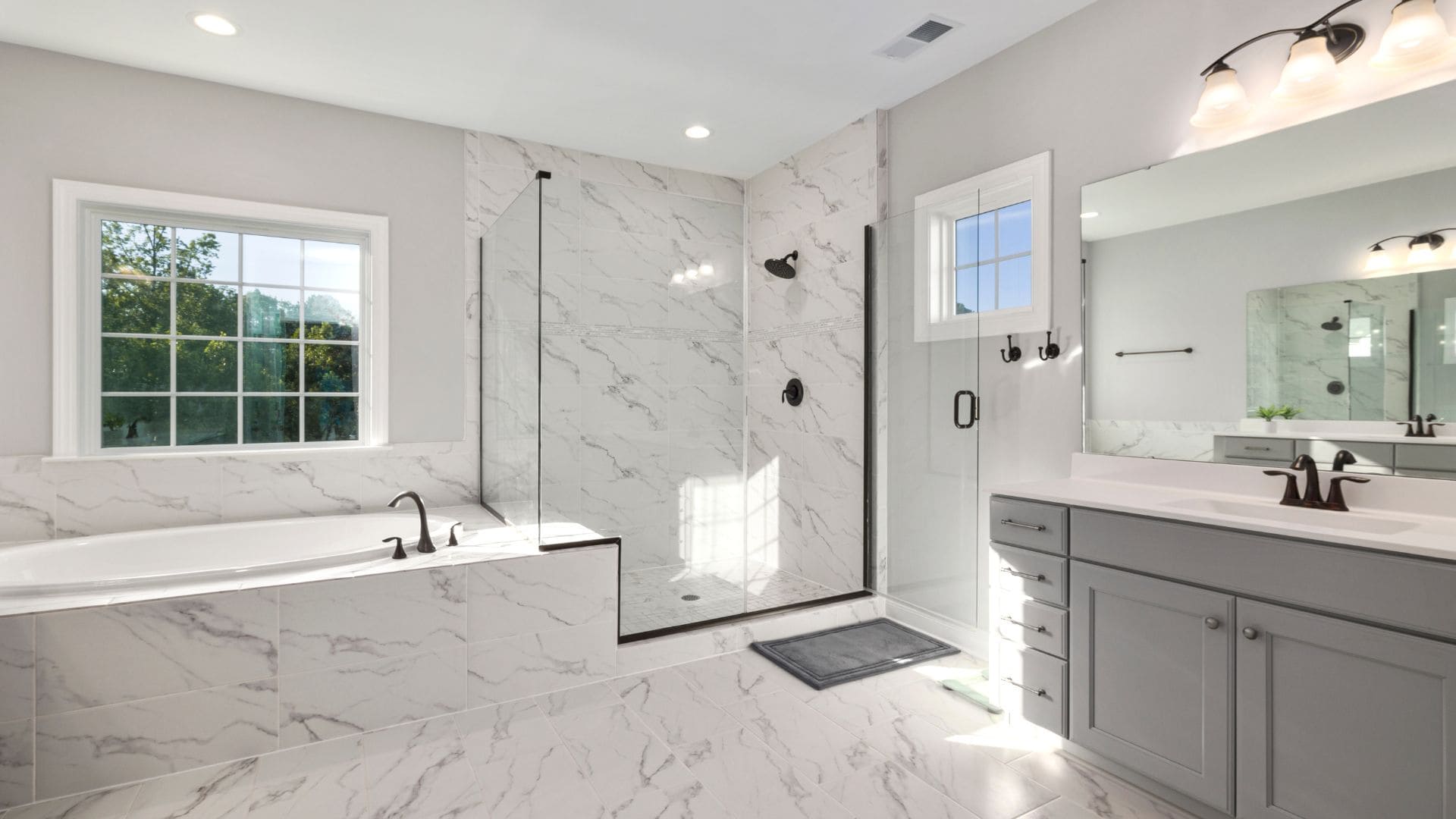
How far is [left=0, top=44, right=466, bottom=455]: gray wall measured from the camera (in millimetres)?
2807

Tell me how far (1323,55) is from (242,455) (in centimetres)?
429

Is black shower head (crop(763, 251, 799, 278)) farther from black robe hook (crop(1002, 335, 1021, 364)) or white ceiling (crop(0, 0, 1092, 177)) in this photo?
black robe hook (crop(1002, 335, 1021, 364))

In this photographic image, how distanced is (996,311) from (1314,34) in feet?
4.21

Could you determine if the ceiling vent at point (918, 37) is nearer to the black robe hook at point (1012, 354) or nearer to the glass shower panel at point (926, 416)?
the glass shower panel at point (926, 416)

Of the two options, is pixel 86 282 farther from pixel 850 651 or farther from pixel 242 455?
pixel 850 651

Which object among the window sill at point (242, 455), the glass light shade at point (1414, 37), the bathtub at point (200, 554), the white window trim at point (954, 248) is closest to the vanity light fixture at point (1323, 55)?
the glass light shade at point (1414, 37)

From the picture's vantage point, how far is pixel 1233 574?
5.60 ft

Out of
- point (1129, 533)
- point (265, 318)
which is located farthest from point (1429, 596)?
point (265, 318)

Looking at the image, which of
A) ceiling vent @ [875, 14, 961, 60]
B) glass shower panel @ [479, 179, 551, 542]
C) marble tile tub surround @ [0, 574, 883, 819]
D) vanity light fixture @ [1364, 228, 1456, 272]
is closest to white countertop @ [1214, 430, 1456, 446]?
vanity light fixture @ [1364, 228, 1456, 272]

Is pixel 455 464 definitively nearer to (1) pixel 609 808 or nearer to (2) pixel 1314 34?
(1) pixel 609 808

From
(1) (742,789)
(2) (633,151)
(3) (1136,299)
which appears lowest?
(1) (742,789)

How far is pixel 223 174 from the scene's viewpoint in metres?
3.17

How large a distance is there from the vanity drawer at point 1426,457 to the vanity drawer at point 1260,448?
239 mm

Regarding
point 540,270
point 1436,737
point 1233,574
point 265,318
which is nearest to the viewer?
point 1436,737
